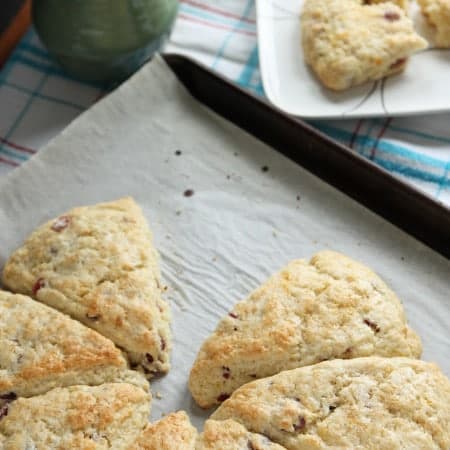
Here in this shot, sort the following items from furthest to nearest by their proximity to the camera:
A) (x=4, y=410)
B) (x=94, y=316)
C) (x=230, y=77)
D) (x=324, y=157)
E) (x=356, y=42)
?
(x=230, y=77)
(x=356, y=42)
(x=324, y=157)
(x=94, y=316)
(x=4, y=410)

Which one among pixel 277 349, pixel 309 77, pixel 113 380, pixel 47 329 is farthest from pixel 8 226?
pixel 309 77

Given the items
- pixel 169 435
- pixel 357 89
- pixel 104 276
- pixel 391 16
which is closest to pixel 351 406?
pixel 169 435

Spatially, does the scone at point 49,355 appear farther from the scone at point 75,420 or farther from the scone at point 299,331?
the scone at point 299,331

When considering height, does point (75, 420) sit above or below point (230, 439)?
below

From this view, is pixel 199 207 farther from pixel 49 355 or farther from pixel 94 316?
pixel 49 355

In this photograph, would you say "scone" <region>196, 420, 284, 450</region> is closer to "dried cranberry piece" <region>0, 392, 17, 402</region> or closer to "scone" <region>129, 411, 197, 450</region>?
"scone" <region>129, 411, 197, 450</region>

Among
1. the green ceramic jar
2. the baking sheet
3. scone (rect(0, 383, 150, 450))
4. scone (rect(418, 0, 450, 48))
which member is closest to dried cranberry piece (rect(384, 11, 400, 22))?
scone (rect(418, 0, 450, 48))

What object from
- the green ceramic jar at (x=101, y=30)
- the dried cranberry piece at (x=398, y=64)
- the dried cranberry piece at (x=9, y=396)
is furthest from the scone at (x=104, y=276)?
the dried cranberry piece at (x=398, y=64)
